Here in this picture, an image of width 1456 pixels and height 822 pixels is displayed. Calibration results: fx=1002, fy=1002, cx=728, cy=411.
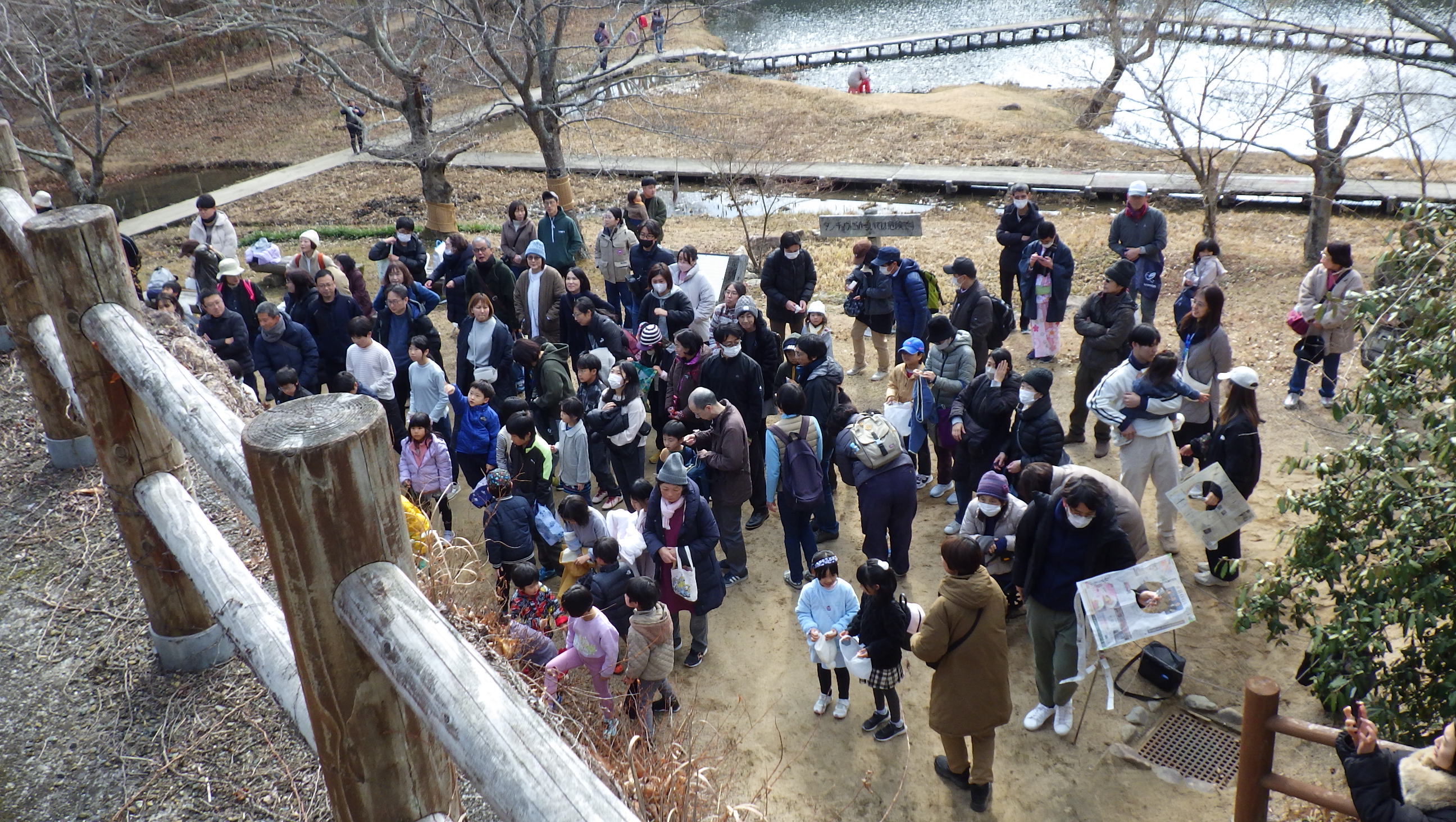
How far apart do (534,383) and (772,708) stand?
11.7 ft

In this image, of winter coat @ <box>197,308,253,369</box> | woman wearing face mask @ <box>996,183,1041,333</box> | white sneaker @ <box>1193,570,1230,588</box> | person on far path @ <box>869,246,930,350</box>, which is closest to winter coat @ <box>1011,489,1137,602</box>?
white sneaker @ <box>1193,570,1230,588</box>

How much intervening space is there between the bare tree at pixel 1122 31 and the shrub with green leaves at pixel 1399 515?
16.8 meters

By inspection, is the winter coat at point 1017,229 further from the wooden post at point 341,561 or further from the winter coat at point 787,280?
the wooden post at point 341,561

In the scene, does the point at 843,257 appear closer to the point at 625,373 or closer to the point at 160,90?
the point at 625,373

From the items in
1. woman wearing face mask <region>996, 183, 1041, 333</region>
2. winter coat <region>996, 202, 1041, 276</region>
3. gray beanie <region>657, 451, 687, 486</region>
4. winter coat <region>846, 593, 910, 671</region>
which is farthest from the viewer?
winter coat <region>996, 202, 1041, 276</region>

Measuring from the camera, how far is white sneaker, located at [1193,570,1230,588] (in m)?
7.26

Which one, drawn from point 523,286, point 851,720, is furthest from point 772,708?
point 523,286

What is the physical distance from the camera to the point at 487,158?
84.6 feet

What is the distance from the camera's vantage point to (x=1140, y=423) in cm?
732

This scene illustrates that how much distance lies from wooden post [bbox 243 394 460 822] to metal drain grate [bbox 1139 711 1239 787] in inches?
205

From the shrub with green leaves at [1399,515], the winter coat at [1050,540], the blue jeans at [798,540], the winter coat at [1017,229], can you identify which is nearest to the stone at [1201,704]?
the winter coat at [1050,540]

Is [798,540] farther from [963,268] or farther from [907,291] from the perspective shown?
[907,291]

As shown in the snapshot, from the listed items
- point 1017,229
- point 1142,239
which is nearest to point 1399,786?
point 1142,239

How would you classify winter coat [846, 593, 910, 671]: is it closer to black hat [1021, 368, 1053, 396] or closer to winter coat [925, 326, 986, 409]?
black hat [1021, 368, 1053, 396]
